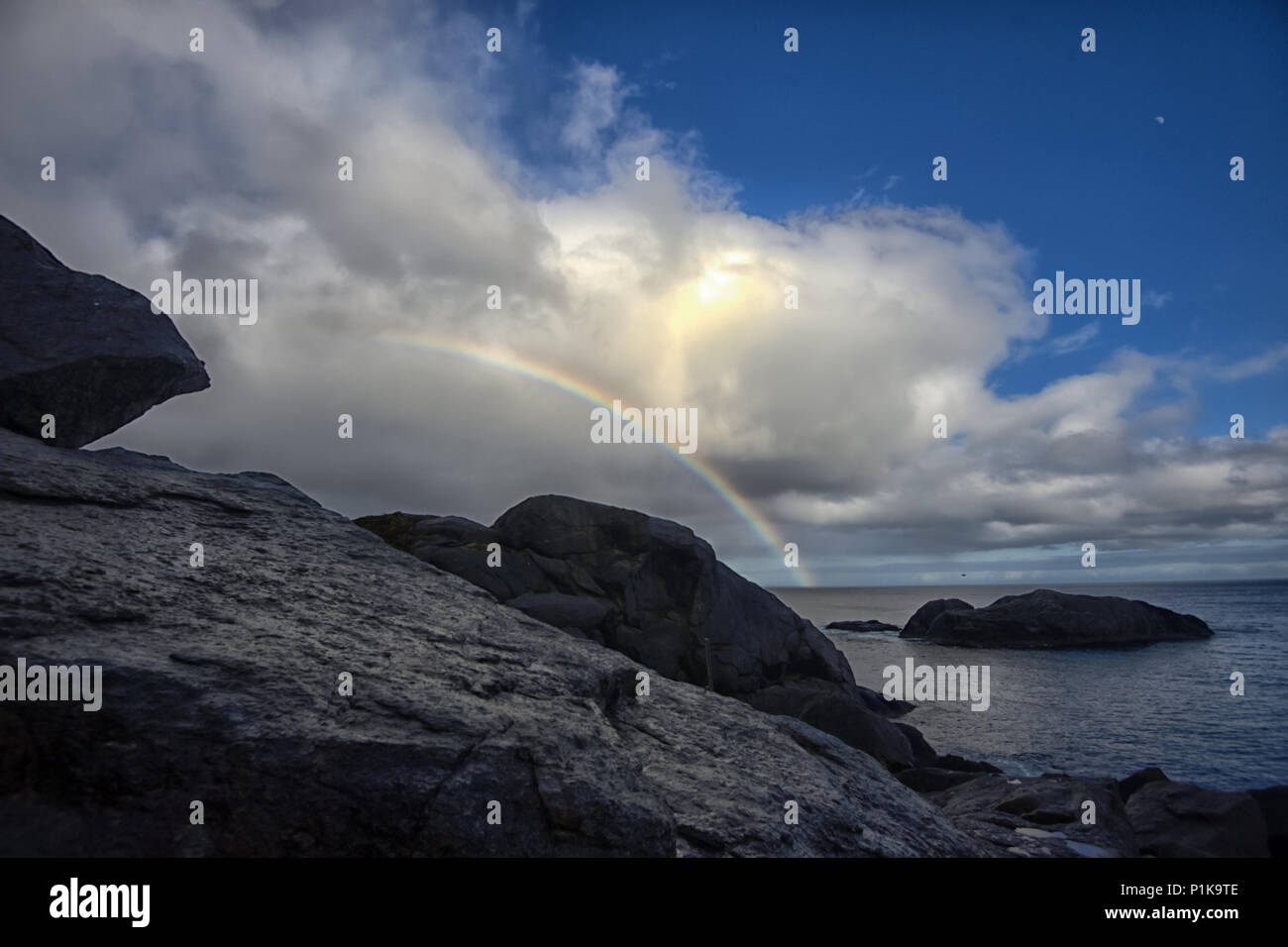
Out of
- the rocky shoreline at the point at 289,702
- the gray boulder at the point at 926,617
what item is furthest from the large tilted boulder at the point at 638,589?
the gray boulder at the point at 926,617

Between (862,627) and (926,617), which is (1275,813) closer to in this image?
(926,617)

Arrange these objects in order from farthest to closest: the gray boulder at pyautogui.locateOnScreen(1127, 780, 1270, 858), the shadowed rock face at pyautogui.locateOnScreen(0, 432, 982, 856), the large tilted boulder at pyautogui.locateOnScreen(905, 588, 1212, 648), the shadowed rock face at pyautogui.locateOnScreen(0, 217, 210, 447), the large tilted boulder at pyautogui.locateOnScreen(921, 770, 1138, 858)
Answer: the large tilted boulder at pyautogui.locateOnScreen(905, 588, 1212, 648)
the gray boulder at pyautogui.locateOnScreen(1127, 780, 1270, 858)
the large tilted boulder at pyautogui.locateOnScreen(921, 770, 1138, 858)
the shadowed rock face at pyautogui.locateOnScreen(0, 217, 210, 447)
the shadowed rock face at pyautogui.locateOnScreen(0, 432, 982, 856)

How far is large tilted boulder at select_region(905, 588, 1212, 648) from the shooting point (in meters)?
102

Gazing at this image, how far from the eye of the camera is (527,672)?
8820mm

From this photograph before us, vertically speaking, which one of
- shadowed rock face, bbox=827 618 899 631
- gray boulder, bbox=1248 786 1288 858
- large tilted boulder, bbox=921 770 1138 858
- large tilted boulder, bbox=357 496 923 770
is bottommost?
shadowed rock face, bbox=827 618 899 631

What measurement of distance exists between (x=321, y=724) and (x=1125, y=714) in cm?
6131

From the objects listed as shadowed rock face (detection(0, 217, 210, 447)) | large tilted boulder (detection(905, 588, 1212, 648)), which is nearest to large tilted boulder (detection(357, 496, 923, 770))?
shadowed rock face (detection(0, 217, 210, 447))

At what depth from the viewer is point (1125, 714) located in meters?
51.0

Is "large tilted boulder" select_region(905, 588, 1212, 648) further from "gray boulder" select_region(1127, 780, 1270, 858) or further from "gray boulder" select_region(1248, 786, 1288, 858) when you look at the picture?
"gray boulder" select_region(1127, 780, 1270, 858)

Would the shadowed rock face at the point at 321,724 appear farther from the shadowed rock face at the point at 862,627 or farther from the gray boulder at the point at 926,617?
the shadowed rock face at the point at 862,627

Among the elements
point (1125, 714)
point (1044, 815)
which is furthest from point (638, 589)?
point (1125, 714)

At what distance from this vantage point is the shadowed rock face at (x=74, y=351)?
12.3 meters

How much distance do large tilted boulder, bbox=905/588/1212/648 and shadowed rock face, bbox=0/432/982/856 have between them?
107 meters
